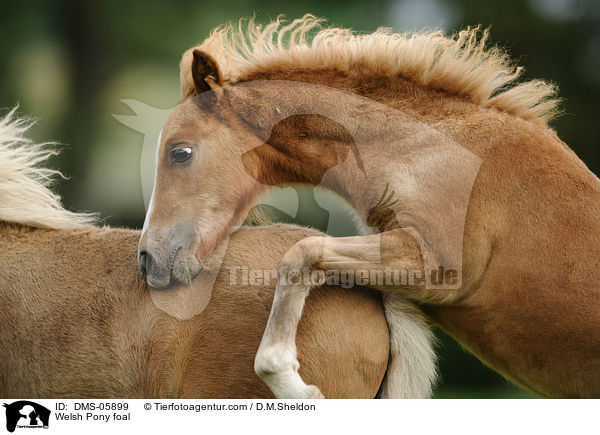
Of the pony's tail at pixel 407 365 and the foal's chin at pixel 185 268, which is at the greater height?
the foal's chin at pixel 185 268

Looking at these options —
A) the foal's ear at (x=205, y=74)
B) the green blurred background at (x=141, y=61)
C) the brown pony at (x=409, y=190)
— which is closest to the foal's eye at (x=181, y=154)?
the brown pony at (x=409, y=190)

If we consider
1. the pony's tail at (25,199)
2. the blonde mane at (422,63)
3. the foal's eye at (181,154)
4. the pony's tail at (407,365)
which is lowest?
the pony's tail at (407,365)

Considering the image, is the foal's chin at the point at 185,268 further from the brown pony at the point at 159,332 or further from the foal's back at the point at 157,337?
the foal's back at the point at 157,337

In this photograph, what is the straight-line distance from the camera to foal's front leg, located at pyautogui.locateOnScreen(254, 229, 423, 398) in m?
2.97

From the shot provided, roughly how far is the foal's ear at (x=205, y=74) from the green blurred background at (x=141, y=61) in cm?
499

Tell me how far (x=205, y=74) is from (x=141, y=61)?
8.41 metres

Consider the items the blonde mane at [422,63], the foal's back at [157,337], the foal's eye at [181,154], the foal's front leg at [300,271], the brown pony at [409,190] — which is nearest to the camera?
the foal's front leg at [300,271]

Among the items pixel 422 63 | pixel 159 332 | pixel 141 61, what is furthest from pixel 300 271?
pixel 141 61

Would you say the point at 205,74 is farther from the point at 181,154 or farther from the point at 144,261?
the point at 144,261

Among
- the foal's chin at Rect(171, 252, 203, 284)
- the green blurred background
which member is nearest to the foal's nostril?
the foal's chin at Rect(171, 252, 203, 284)

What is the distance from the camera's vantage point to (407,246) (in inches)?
131

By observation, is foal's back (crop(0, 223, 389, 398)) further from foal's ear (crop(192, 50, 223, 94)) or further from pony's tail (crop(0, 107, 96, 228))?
foal's ear (crop(192, 50, 223, 94))

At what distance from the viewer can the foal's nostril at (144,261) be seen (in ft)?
10.9
